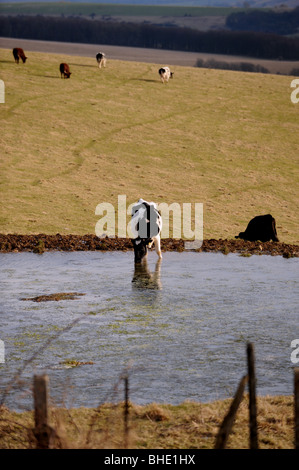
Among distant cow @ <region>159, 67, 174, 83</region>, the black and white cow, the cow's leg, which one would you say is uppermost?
distant cow @ <region>159, 67, 174, 83</region>

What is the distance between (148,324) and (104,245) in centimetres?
1019

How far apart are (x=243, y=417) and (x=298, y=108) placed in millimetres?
53298

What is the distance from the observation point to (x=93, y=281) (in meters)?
20.4

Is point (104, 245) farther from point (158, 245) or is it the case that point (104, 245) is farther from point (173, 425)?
point (173, 425)

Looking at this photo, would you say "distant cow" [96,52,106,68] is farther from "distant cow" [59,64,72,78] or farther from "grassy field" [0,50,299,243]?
"distant cow" [59,64,72,78]

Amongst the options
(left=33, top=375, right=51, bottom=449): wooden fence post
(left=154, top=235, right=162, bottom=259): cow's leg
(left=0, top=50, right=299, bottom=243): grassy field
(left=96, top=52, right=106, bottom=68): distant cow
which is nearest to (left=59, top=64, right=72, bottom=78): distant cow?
(left=0, top=50, right=299, bottom=243): grassy field

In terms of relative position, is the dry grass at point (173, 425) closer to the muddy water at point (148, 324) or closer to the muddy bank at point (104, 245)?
the muddy water at point (148, 324)

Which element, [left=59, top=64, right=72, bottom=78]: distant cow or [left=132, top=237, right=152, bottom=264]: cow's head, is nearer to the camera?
[left=132, top=237, right=152, bottom=264]: cow's head

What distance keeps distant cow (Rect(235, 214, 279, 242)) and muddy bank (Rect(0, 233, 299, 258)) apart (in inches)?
42.5

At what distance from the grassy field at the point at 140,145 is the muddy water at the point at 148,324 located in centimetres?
769

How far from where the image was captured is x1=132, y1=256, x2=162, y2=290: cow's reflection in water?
1986cm

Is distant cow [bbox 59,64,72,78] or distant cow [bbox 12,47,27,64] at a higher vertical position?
distant cow [bbox 12,47,27,64]
